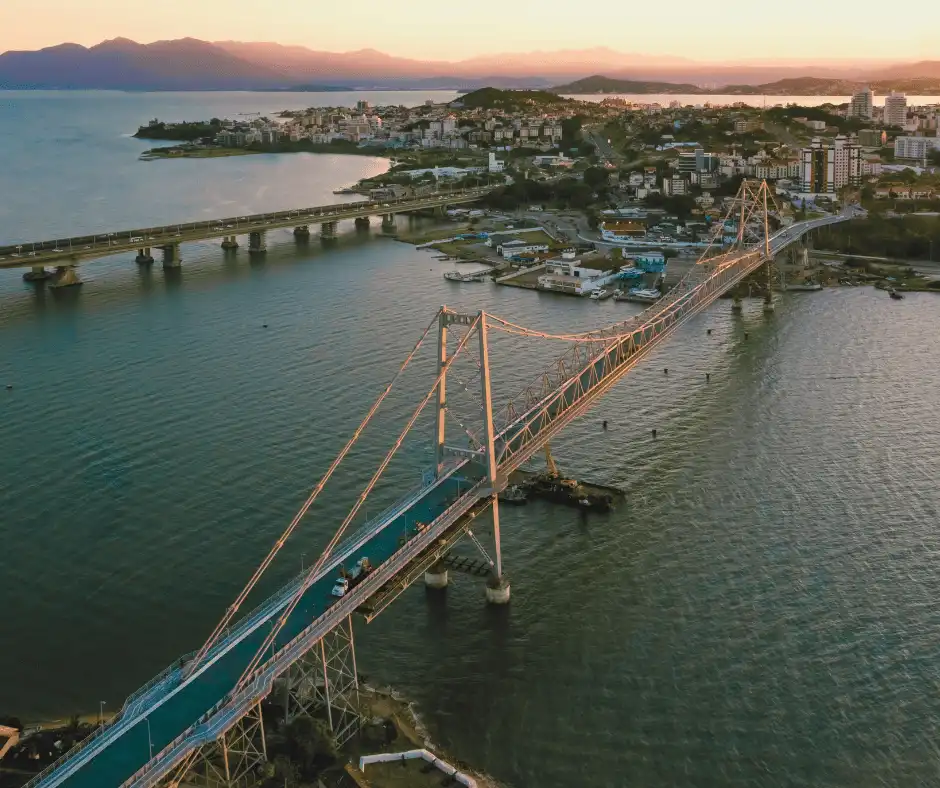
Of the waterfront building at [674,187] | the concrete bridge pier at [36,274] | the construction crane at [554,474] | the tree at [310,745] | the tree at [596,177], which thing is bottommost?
the tree at [310,745]

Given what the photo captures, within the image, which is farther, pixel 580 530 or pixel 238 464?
pixel 238 464

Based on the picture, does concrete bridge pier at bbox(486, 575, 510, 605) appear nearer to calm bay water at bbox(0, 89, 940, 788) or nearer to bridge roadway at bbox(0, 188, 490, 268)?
calm bay water at bbox(0, 89, 940, 788)

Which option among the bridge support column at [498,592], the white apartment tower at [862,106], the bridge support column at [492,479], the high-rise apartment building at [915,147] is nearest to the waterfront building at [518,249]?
the bridge support column at [492,479]

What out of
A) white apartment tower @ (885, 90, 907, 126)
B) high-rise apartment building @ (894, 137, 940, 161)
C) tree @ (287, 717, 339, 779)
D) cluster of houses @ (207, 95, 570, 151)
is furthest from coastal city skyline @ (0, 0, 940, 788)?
white apartment tower @ (885, 90, 907, 126)

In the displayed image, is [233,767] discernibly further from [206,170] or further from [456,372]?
[206,170]

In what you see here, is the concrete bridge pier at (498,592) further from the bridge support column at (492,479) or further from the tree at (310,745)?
the tree at (310,745)

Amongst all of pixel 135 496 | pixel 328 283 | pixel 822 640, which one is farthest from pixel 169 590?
pixel 328 283
